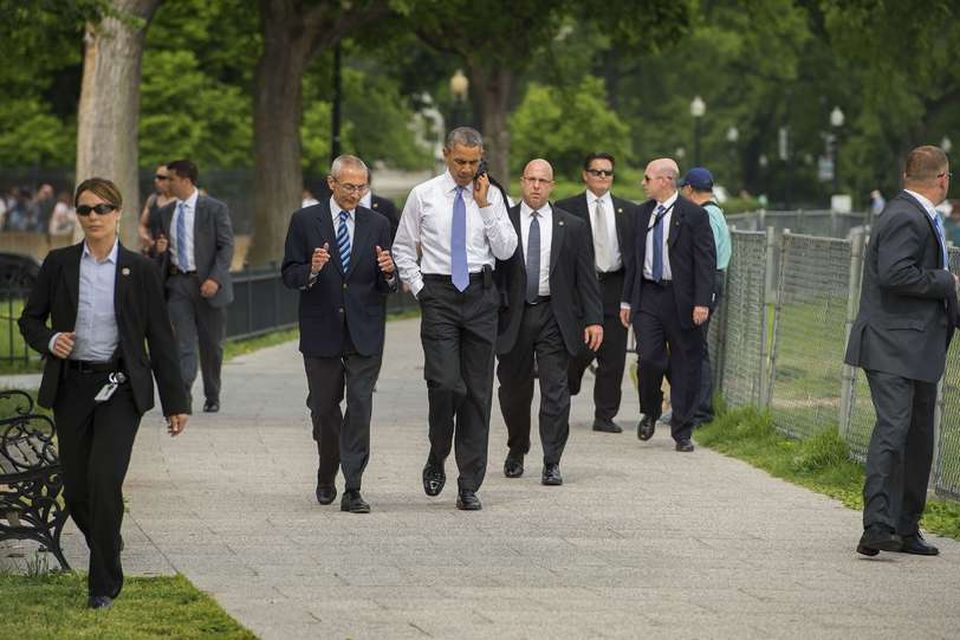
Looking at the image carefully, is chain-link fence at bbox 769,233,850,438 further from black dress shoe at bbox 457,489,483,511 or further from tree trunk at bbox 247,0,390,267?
tree trunk at bbox 247,0,390,267

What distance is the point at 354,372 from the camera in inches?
457

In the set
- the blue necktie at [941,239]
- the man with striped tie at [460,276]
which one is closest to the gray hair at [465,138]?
the man with striped tie at [460,276]

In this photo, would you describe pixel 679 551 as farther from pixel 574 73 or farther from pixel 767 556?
pixel 574 73

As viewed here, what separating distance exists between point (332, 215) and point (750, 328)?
5.36 m

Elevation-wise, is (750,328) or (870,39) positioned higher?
(870,39)

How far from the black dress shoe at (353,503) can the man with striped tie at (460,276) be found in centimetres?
52

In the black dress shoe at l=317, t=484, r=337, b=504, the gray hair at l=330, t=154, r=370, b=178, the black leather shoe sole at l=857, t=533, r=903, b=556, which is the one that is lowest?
the black dress shoe at l=317, t=484, r=337, b=504

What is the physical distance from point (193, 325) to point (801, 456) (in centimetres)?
509

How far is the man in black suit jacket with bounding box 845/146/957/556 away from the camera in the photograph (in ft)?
32.8

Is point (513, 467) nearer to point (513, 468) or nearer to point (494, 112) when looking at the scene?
point (513, 468)

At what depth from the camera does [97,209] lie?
8.62 metres

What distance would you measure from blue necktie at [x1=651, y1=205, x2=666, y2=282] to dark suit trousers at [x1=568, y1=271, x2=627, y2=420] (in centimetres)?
90

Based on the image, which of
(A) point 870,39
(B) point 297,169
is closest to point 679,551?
(B) point 297,169

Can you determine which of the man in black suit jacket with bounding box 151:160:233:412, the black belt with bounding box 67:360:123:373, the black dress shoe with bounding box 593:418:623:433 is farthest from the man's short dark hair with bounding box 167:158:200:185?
the black belt with bounding box 67:360:123:373
